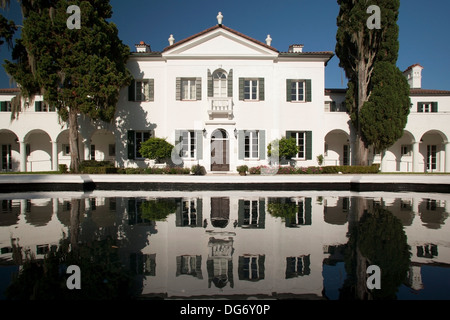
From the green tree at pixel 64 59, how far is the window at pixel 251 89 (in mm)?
8204

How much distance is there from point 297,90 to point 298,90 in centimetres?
13

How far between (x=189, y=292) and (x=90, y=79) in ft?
51.5

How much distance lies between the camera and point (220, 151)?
60.8ft

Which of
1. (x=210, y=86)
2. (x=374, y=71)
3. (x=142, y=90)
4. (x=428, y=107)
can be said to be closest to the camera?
(x=374, y=71)

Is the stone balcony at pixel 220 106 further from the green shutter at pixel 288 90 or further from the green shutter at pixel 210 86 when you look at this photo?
the green shutter at pixel 288 90

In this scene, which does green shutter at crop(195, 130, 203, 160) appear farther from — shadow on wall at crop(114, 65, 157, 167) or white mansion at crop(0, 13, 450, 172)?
shadow on wall at crop(114, 65, 157, 167)

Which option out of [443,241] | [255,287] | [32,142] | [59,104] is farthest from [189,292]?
[32,142]

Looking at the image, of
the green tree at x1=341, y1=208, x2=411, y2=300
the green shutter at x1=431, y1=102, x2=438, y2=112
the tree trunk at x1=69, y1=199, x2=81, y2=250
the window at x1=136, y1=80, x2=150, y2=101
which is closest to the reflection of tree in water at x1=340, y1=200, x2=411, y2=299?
the green tree at x1=341, y1=208, x2=411, y2=300

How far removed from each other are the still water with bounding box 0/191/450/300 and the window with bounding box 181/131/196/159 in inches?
418

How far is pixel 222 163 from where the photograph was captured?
61.0 ft

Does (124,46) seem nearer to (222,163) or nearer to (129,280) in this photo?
(222,163)

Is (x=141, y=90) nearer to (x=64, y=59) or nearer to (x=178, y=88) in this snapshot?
(x=178, y=88)

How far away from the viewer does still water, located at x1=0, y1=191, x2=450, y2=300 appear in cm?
306

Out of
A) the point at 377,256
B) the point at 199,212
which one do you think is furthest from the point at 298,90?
the point at 377,256
